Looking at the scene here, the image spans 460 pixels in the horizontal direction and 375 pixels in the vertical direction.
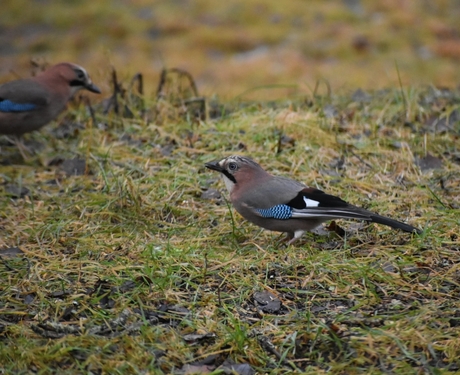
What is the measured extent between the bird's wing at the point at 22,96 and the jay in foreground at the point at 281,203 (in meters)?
2.21

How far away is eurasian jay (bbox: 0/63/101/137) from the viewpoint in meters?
6.37

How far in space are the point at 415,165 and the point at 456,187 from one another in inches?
17.1

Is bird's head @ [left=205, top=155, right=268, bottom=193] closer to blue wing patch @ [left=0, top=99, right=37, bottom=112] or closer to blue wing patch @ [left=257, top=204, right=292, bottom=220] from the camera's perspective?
blue wing patch @ [left=257, top=204, right=292, bottom=220]

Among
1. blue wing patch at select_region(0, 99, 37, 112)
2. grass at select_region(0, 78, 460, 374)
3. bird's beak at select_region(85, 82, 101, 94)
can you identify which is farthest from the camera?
bird's beak at select_region(85, 82, 101, 94)

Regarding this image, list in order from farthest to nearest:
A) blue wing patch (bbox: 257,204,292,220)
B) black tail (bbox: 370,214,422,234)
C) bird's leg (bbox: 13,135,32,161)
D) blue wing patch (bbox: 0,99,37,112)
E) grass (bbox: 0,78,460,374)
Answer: blue wing patch (bbox: 0,99,37,112) → bird's leg (bbox: 13,135,32,161) → blue wing patch (bbox: 257,204,292,220) → black tail (bbox: 370,214,422,234) → grass (bbox: 0,78,460,374)

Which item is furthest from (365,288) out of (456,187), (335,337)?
(456,187)

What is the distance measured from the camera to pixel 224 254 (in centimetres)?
448

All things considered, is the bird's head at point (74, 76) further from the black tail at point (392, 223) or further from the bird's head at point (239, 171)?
the black tail at point (392, 223)

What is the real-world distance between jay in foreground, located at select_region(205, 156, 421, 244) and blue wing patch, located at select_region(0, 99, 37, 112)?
7.24ft

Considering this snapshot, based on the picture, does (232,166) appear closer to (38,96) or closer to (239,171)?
(239,171)

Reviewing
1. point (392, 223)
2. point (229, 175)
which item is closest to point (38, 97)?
point (229, 175)

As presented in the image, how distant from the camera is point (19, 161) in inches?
246

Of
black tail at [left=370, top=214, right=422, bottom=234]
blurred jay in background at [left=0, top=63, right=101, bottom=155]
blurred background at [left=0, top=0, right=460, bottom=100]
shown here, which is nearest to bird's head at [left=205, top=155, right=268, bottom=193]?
black tail at [left=370, top=214, right=422, bottom=234]

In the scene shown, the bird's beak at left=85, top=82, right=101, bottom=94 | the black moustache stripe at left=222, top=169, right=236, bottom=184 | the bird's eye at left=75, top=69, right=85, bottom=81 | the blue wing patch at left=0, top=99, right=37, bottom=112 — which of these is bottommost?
the black moustache stripe at left=222, top=169, right=236, bottom=184
